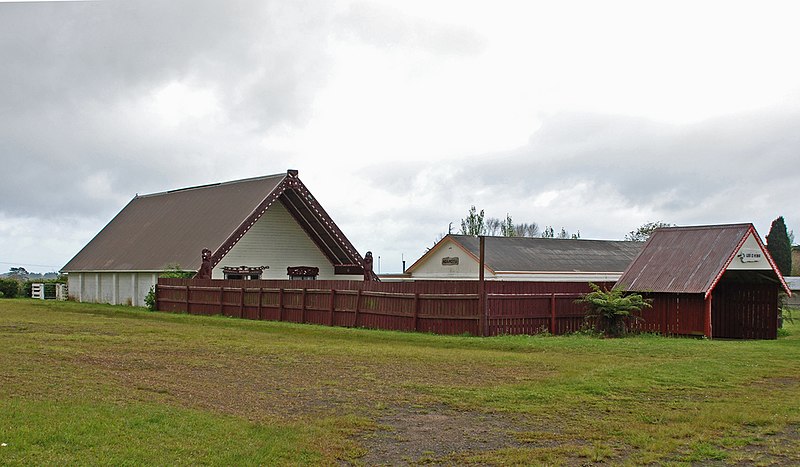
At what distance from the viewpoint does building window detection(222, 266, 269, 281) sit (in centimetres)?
3916

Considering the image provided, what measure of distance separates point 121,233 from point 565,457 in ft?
143

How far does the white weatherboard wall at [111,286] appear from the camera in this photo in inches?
1598

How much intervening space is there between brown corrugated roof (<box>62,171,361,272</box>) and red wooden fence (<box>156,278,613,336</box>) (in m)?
8.25

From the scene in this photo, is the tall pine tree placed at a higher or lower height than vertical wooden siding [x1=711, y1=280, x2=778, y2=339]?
higher

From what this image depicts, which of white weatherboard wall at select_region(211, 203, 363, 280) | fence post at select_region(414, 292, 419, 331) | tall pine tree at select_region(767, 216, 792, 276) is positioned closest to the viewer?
fence post at select_region(414, 292, 419, 331)

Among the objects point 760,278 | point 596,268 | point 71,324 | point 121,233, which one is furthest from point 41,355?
point 596,268

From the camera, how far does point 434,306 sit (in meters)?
24.8

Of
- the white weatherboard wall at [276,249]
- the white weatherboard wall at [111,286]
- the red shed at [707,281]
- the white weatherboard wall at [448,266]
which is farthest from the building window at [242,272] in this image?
the red shed at [707,281]

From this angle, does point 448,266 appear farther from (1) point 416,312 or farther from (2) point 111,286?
(1) point 416,312

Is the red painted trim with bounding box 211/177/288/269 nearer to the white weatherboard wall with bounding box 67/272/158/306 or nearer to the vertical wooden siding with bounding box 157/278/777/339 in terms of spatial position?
the white weatherboard wall with bounding box 67/272/158/306

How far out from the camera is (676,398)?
1259cm

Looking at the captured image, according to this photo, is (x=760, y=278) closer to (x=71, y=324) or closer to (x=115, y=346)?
(x=115, y=346)

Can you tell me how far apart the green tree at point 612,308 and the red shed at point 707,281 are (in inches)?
28.9

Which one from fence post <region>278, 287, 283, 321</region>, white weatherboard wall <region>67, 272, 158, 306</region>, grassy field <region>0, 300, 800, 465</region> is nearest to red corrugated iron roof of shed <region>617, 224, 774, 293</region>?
grassy field <region>0, 300, 800, 465</region>
